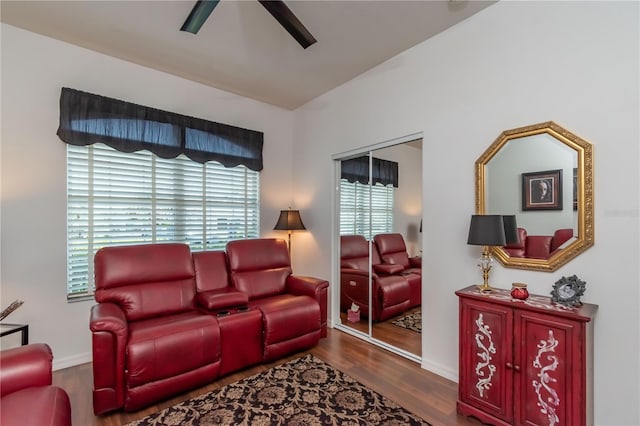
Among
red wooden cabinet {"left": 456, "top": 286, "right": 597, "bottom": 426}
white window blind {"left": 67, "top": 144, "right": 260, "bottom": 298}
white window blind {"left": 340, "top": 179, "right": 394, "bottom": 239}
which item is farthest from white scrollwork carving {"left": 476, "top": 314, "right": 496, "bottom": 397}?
white window blind {"left": 67, "top": 144, "right": 260, "bottom": 298}

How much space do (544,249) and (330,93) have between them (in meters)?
2.80

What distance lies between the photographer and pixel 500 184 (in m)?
2.14

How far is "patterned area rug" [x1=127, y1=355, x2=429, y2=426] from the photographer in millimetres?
1881

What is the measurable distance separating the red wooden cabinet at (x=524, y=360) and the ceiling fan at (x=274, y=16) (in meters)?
2.06

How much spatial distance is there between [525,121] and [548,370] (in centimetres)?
156

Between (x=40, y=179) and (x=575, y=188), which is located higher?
(x=40, y=179)

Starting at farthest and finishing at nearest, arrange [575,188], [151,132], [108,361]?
[151,132]
[108,361]
[575,188]

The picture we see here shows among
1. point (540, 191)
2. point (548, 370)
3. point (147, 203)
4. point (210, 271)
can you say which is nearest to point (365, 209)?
point (540, 191)

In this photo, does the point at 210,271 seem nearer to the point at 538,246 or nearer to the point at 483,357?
the point at 483,357

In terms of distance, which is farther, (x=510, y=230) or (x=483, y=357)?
(x=510, y=230)

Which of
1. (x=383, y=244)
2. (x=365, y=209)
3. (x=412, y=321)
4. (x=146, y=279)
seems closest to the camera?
(x=146, y=279)

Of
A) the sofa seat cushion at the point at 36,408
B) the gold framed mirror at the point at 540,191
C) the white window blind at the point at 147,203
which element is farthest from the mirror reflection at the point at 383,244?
the sofa seat cushion at the point at 36,408

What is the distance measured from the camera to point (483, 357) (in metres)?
1.88

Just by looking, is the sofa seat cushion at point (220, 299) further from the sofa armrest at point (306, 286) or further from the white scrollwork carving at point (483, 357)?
the white scrollwork carving at point (483, 357)
